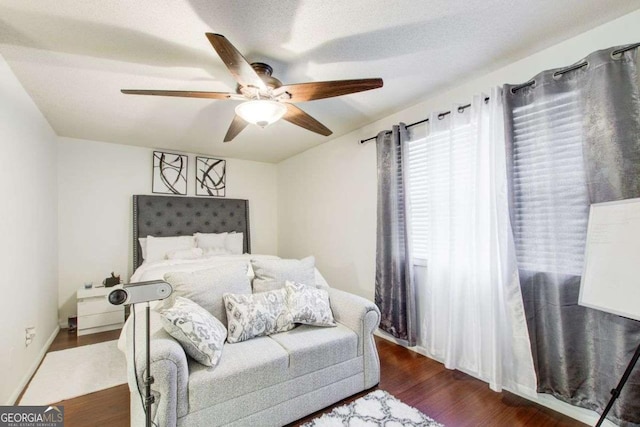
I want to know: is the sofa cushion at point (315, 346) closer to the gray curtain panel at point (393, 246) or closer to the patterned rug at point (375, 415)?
the patterned rug at point (375, 415)

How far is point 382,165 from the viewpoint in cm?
286

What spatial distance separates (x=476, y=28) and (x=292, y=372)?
2.32 metres

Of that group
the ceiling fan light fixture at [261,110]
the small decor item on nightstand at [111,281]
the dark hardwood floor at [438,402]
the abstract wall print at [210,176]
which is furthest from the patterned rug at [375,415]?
the abstract wall print at [210,176]

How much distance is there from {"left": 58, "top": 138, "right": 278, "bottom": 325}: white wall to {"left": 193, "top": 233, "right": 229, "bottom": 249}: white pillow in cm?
84

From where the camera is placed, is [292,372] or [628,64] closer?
[628,64]

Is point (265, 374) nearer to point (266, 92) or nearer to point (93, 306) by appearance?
point (266, 92)

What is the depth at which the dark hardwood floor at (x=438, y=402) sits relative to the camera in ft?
5.65

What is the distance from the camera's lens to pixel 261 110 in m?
1.81

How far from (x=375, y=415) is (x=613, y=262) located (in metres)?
1.52

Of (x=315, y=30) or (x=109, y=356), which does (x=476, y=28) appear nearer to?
(x=315, y=30)

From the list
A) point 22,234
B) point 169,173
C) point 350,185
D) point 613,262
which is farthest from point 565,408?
point 169,173

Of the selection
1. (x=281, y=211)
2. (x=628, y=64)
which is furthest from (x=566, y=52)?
(x=281, y=211)

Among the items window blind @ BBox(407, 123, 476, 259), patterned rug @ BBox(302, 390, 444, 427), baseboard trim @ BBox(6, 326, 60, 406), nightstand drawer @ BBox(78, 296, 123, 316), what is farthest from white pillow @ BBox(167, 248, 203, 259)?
window blind @ BBox(407, 123, 476, 259)

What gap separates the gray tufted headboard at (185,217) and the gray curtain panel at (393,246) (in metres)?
2.45
